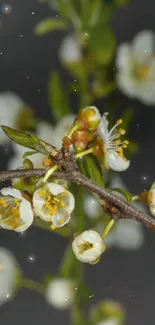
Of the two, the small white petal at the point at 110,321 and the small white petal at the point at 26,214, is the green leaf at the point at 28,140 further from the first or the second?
the small white petal at the point at 110,321

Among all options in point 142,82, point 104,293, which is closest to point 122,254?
point 104,293

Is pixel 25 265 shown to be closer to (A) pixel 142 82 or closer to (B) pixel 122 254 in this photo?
(B) pixel 122 254

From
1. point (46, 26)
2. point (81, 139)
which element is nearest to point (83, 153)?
point (81, 139)

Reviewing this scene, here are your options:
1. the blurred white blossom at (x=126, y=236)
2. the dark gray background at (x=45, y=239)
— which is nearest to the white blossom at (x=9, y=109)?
the dark gray background at (x=45, y=239)

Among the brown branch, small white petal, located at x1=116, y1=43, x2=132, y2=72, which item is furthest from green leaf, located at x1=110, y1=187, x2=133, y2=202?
small white petal, located at x1=116, y1=43, x2=132, y2=72

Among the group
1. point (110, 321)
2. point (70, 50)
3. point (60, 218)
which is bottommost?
point (110, 321)

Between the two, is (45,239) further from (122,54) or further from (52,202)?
(122,54)
